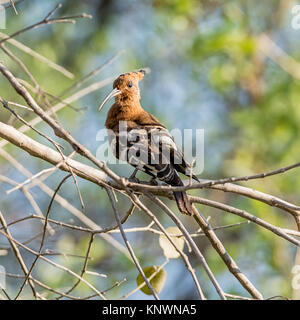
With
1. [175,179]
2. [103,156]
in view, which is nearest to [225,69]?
[103,156]

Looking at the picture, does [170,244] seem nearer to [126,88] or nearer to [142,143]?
[142,143]

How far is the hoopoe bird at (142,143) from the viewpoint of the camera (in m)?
3.44

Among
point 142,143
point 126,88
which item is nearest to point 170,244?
point 142,143

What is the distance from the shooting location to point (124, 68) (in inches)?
292

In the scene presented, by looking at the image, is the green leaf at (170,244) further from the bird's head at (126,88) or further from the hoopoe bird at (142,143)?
the bird's head at (126,88)

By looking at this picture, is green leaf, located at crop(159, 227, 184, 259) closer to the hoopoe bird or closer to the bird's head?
the hoopoe bird

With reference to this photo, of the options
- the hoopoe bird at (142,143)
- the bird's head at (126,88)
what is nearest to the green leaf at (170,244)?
the hoopoe bird at (142,143)

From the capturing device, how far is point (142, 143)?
3.57 m

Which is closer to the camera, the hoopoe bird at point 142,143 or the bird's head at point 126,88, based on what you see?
the hoopoe bird at point 142,143

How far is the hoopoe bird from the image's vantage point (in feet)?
11.3

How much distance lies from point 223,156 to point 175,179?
18.9ft

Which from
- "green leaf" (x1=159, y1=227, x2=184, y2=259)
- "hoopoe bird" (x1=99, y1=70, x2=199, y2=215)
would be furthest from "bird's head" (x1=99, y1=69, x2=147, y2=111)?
"green leaf" (x1=159, y1=227, x2=184, y2=259)
